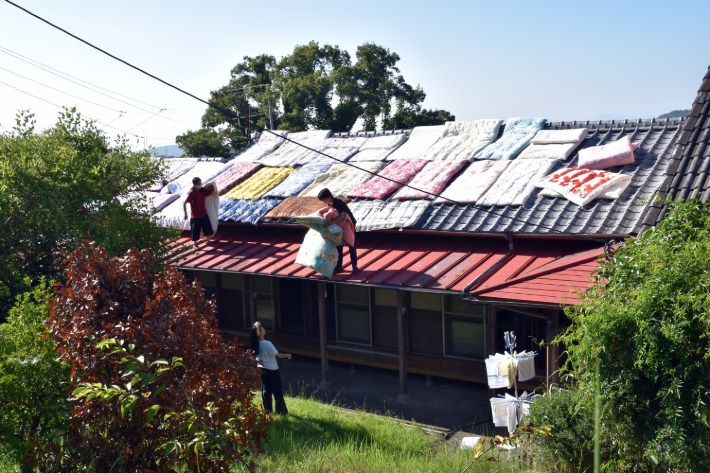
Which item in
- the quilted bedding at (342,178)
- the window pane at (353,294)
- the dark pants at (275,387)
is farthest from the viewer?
the quilted bedding at (342,178)

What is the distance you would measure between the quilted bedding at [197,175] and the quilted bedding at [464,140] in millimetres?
5842

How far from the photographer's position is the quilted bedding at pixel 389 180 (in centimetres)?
1484

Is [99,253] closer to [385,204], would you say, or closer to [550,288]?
[550,288]

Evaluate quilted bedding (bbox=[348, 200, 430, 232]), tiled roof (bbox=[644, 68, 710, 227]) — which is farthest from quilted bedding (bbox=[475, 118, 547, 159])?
tiled roof (bbox=[644, 68, 710, 227])

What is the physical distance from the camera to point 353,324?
15.5 meters

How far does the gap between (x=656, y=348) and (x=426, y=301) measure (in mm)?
8004

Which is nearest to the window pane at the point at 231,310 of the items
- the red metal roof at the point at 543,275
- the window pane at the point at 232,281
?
the window pane at the point at 232,281

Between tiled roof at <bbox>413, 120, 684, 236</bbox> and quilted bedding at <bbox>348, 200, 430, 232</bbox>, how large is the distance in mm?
201

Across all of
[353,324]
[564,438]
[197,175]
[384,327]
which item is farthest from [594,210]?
[197,175]

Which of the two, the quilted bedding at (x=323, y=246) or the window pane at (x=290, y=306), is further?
the window pane at (x=290, y=306)

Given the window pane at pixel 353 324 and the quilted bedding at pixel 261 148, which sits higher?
the quilted bedding at pixel 261 148

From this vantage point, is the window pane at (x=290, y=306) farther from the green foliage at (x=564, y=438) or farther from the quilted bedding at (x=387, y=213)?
the green foliage at (x=564, y=438)

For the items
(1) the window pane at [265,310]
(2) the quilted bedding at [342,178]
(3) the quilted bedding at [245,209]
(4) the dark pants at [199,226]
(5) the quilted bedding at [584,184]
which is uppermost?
(2) the quilted bedding at [342,178]

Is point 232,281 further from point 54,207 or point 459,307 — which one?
point 54,207
